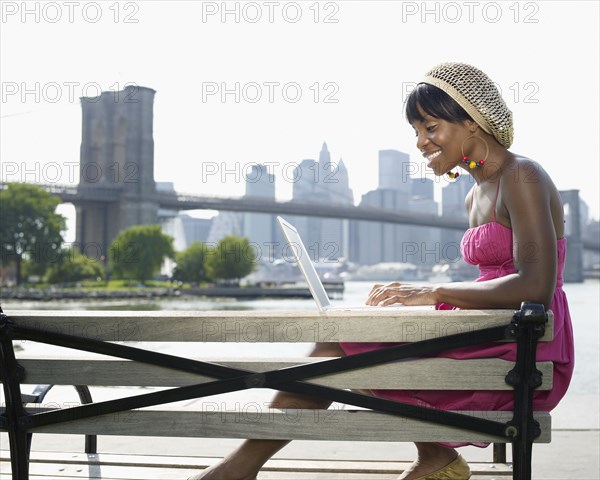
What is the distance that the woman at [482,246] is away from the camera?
1.01m

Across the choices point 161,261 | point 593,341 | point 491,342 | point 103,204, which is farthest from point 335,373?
point 103,204

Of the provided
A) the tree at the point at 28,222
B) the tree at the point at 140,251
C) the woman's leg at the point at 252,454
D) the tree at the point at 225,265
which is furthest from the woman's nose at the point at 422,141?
the tree at the point at 225,265

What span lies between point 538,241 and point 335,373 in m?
0.31

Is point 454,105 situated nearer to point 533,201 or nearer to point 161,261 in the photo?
point 533,201

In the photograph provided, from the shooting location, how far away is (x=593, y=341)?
10102mm

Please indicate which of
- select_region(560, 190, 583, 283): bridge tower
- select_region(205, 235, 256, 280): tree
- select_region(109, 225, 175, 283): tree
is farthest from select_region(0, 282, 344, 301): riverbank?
select_region(560, 190, 583, 283): bridge tower

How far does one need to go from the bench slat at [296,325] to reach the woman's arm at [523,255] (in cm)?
8

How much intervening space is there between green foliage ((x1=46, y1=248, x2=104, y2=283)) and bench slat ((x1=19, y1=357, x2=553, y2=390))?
97.9ft

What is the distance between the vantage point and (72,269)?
106 ft

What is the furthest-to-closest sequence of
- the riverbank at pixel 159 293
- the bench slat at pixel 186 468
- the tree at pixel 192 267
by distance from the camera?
1. the tree at pixel 192 267
2. the riverbank at pixel 159 293
3. the bench slat at pixel 186 468

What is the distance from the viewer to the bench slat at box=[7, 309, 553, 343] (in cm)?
92

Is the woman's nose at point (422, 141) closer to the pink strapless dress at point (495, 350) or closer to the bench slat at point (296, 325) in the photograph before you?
the pink strapless dress at point (495, 350)

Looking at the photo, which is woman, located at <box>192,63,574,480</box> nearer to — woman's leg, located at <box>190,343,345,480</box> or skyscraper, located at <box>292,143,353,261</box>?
woman's leg, located at <box>190,343,345,480</box>

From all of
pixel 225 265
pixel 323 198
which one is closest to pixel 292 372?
pixel 225 265
